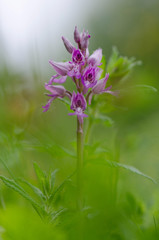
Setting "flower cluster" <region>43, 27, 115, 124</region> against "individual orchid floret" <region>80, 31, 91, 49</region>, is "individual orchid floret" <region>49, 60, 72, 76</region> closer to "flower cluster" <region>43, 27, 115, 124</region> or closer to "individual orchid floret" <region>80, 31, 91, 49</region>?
"flower cluster" <region>43, 27, 115, 124</region>

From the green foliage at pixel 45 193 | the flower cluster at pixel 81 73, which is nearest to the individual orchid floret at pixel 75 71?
the flower cluster at pixel 81 73

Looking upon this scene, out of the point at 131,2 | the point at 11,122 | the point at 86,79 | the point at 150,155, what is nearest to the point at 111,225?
the point at 86,79

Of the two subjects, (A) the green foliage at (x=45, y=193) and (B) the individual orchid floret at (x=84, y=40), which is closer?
(A) the green foliage at (x=45, y=193)

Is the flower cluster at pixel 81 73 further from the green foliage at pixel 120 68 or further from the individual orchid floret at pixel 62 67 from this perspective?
the green foliage at pixel 120 68

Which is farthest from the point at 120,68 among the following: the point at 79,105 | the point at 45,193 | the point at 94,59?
the point at 45,193

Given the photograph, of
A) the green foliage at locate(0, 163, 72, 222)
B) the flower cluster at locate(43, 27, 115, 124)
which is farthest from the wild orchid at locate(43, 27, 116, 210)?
the green foliage at locate(0, 163, 72, 222)

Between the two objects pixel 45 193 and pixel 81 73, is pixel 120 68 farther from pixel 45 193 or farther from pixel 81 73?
pixel 45 193
